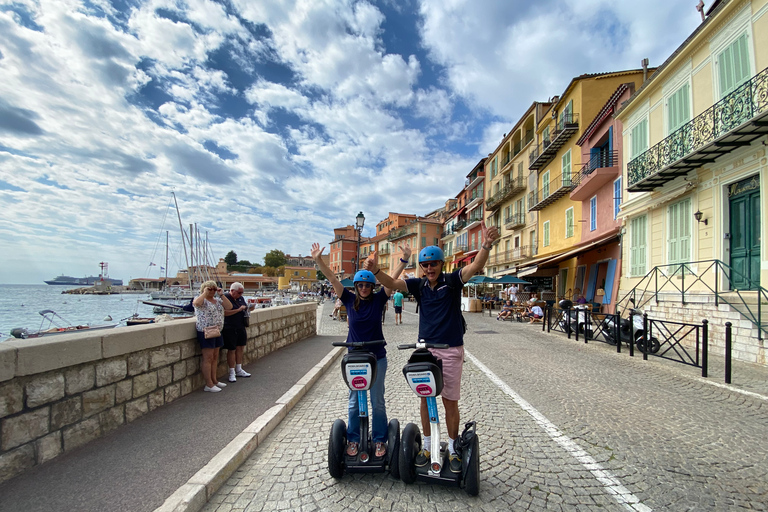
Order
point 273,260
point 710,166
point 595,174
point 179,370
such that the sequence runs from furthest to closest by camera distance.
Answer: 1. point 273,260
2. point 595,174
3. point 710,166
4. point 179,370

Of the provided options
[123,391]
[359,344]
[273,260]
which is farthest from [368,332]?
[273,260]

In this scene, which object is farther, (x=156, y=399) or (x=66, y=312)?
(x=66, y=312)

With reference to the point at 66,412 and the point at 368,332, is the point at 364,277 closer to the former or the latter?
the point at 368,332

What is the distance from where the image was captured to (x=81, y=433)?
3.60 meters

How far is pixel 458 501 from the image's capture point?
289 centimetres

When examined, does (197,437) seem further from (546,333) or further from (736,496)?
(546,333)

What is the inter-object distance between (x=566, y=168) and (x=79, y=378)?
2434cm

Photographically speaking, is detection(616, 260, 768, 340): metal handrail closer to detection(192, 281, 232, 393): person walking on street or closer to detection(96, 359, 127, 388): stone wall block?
detection(192, 281, 232, 393): person walking on street

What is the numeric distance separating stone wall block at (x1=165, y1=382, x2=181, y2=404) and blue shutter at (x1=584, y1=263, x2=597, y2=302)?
1900 centimetres

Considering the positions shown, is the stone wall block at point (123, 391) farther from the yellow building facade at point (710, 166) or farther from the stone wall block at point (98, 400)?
the yellow building facade at point (710, 166)

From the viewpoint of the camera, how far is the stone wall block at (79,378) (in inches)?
138

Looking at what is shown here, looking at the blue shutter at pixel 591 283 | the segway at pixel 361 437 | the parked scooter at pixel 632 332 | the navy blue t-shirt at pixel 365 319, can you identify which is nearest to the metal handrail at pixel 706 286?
the parked scooter at pixel 632 332

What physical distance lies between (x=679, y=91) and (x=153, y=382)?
52.2 ft

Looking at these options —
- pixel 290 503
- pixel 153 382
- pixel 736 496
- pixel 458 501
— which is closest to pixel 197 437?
pixel 153 382
